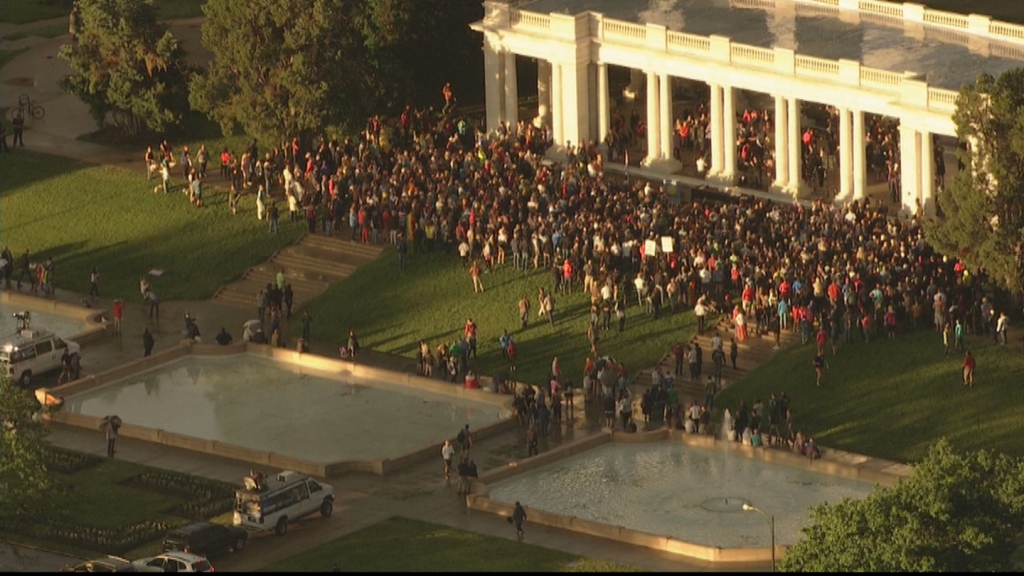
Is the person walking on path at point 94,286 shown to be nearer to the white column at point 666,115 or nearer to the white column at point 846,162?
the white column at point 666,115

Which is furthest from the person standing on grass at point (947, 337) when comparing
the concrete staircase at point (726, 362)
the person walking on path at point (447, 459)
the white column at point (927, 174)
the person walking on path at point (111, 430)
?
the person walking on path at point (111, 430)

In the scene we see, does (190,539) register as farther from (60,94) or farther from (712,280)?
(60,94)

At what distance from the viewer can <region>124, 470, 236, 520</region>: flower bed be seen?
109m

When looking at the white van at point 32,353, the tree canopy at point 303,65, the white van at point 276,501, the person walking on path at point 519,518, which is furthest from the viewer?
the tree canopy at point 303,65

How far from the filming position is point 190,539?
4085 inches

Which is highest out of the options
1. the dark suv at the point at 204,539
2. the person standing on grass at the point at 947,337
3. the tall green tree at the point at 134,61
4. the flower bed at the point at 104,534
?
the tall green tree at the point at 134,61

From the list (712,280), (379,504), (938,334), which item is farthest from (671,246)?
(379,504)

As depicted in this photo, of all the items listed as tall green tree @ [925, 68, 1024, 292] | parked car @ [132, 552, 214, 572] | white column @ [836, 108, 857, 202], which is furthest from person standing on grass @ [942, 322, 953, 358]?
parked car @ [132, 552, 214, 572]

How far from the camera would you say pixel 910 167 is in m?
126

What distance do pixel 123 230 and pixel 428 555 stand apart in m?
36.4

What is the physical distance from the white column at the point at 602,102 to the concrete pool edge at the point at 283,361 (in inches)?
739

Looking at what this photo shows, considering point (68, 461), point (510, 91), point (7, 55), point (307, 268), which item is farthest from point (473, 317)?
point (7, 55)

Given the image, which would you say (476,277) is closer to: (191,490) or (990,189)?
(191,490)

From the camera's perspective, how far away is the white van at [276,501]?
106 meters
